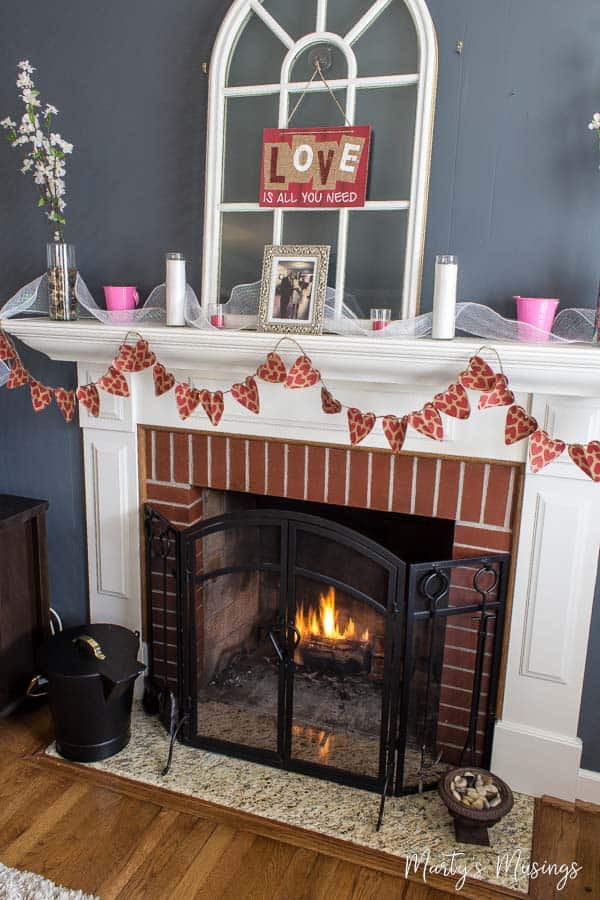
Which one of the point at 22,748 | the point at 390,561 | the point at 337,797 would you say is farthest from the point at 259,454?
the point at 22,748

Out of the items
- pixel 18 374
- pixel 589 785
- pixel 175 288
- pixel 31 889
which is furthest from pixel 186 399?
pixel 589 785

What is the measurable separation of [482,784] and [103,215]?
6.29 ft

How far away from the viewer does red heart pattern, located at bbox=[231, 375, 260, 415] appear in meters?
1.97

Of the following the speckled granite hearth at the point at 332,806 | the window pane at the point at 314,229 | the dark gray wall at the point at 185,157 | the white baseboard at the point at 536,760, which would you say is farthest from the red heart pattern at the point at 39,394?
the white baseboard at the point at 536,760

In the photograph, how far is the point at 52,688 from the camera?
217cm

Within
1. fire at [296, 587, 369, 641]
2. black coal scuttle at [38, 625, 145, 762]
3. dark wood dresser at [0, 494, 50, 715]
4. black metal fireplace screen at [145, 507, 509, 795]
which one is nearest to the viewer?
black metal fireplace screen at [145, 507, 509, 795]

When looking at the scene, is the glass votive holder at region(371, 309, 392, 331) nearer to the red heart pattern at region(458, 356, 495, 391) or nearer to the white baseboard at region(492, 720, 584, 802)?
the red heart pattern at region(458, 356, 495, 391)

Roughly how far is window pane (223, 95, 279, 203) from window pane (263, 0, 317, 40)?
173 mm

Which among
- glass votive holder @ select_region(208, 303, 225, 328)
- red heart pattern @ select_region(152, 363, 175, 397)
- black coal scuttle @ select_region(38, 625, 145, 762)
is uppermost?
glass votive holder @ select_region(208, 303, 225, 328)

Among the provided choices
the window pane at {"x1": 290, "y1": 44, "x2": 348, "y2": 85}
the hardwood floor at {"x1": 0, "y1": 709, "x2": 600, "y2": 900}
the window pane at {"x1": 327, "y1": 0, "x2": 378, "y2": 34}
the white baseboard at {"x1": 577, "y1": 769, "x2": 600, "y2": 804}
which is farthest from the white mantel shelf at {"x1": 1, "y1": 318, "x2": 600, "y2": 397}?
the hardwood floor at {"x1": 0, "y1": 709, "x2": 600, "y2": 900}

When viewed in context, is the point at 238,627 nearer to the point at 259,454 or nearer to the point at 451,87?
the point at 259,454

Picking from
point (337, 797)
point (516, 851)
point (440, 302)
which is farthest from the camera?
point (337, 797)

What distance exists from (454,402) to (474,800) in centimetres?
102

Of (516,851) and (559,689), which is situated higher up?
(559,689)
